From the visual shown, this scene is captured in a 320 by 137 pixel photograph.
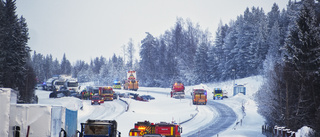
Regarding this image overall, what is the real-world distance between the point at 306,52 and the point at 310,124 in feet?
20.2

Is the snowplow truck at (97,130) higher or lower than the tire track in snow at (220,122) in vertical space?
higher

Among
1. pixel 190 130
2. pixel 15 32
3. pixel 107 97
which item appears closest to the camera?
pixel 190 130

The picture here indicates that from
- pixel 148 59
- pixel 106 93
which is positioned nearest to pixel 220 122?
pixel 106 93

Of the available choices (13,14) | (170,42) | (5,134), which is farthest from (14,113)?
(170,42)

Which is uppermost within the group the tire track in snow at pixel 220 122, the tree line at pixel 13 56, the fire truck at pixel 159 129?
the tree line at pixel 13 56

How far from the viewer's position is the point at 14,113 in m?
13.8

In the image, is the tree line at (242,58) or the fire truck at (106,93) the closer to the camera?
the tree line at (242,58)

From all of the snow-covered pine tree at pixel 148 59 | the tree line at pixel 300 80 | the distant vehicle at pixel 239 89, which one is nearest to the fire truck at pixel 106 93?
the distant vehicle at pixel 239 89

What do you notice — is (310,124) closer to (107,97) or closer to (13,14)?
(107,97)

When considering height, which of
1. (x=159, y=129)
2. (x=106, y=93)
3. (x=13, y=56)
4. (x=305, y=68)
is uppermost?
(x=13, y=56)

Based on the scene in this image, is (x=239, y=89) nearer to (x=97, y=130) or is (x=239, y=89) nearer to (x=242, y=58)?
(x=242, y=58)

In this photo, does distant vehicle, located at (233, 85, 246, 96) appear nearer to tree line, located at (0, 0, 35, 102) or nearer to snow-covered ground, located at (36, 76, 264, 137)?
snow-covered ground, located at (36, 76, 264, 137)

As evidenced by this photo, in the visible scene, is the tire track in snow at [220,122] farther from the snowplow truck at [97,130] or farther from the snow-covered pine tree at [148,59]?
the snow-covered pine tree at [148,59]

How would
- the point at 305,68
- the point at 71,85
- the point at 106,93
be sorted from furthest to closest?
the point at 71,85, the point at 106,93, the point at 305,68
